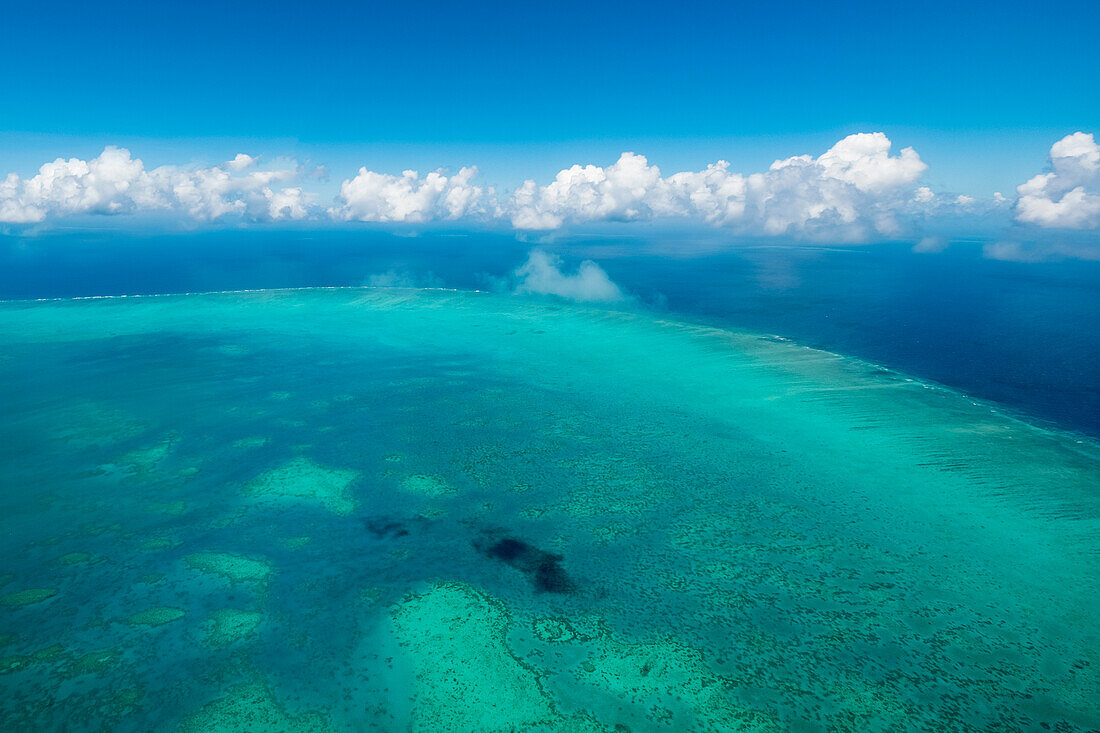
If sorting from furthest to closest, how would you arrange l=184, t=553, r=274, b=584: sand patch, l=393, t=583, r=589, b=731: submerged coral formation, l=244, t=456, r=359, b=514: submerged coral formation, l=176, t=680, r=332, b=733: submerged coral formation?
l=244, t=456, r=359, b=514: submerged coral formation → l=184, t=553, r=274, b=584: sand patch → l=393, t=583, r=589, b=731: submerged coral formation → l=176, t=680, r=332, b=733: submerged coral formation

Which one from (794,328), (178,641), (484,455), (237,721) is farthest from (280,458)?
(794,328)

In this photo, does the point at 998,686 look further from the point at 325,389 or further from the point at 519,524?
the point at 325,389

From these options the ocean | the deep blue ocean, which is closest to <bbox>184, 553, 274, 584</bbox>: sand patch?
the ocean

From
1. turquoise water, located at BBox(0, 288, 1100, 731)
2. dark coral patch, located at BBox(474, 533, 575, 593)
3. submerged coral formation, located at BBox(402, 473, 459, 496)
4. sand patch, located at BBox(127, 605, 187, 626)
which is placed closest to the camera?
turquoise water, located at BBox(0, 288, 1100, 731)

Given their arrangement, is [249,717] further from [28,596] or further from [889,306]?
[889,306]

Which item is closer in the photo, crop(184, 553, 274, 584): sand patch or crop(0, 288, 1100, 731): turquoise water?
crop(0, 288, 1100, 731): turquoise water

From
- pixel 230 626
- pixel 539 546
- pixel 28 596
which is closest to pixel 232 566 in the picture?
pixel 230 626

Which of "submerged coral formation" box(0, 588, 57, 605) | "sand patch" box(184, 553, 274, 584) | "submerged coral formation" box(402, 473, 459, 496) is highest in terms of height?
"submerged coral formation" box(402, 473, 459, 496)

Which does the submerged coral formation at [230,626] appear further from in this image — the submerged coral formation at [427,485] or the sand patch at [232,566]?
the submerged coral formation at [427,485]

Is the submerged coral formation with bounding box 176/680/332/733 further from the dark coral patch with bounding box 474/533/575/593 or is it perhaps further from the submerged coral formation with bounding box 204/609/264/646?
the dark coral patch with bounding box 474/533/575/593
